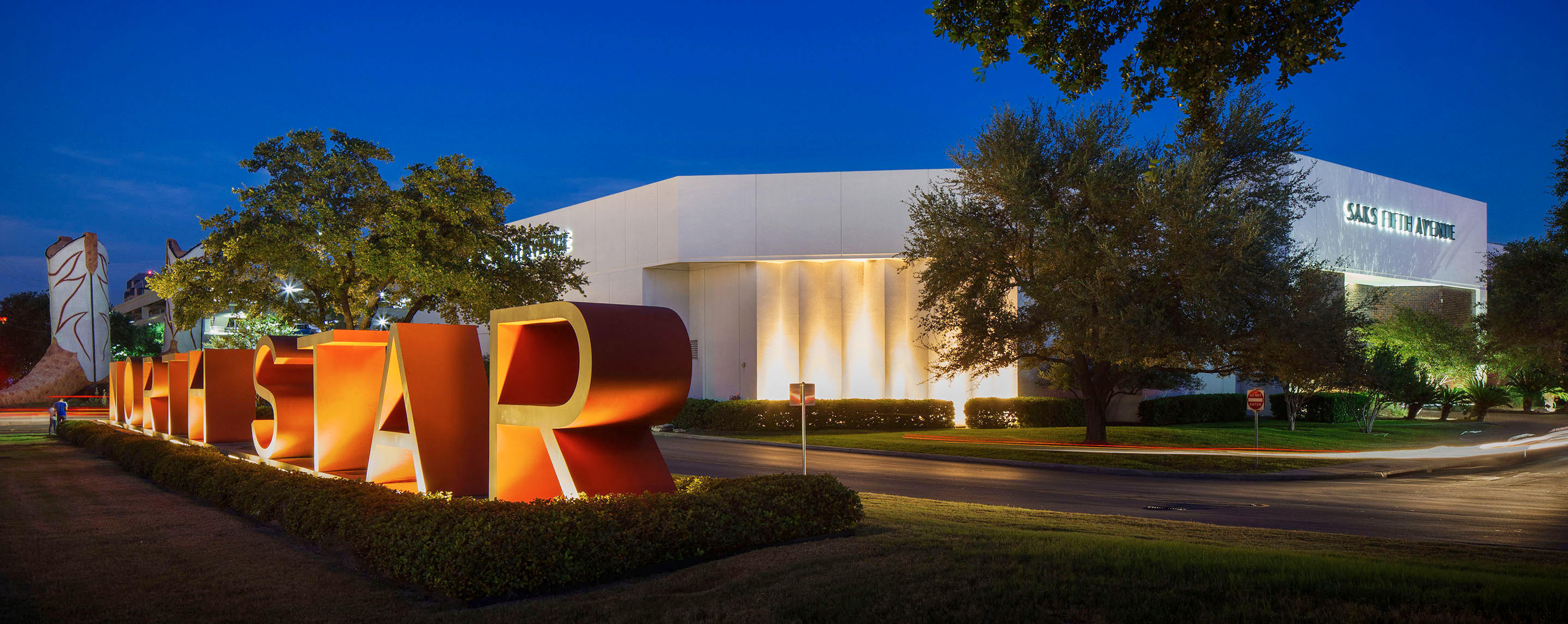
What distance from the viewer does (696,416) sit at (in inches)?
1328

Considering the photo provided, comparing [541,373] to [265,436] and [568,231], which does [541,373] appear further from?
[568,231]

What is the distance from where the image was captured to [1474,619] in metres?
5.12

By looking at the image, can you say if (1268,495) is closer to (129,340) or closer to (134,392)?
(134,392)

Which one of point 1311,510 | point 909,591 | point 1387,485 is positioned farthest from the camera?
point 1387,485

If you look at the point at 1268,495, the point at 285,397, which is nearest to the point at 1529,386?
the point at 1268,495

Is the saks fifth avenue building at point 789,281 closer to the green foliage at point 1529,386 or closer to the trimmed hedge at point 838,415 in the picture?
the trimmed hedge at point 838,415

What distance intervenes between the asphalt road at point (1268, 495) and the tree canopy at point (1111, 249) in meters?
Result: 3.82

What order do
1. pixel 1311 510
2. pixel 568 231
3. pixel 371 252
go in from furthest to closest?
pixel 568 231
pixel 371 252
pixel 1311 510

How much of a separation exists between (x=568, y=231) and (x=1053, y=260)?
82.8 ft

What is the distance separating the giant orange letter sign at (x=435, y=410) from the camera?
34.9ft

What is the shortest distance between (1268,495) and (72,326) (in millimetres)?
68455

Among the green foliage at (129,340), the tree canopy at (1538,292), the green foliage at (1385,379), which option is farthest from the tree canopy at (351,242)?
the green foliage at (129,340)

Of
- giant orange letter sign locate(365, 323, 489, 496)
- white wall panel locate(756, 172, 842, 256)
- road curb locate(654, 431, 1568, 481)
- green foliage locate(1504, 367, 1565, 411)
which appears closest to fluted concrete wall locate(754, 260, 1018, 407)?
white wall panel locate(756, 172, 842, 256)

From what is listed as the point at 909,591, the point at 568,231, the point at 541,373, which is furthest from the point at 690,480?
the point at 568,231
